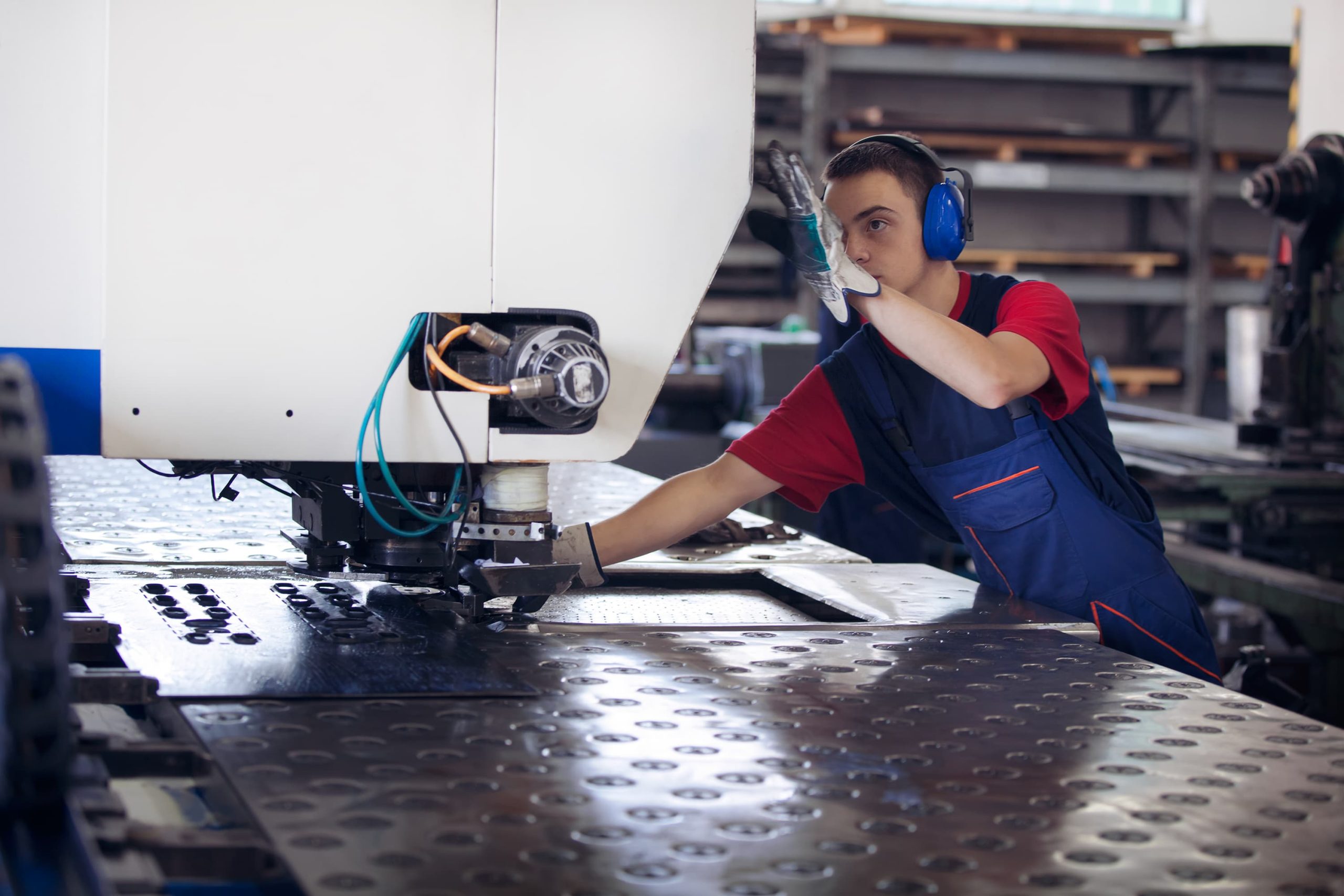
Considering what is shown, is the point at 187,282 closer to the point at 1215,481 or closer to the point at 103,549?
the point at 103,549

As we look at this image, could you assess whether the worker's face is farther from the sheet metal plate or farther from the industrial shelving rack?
the industrial shelving rack

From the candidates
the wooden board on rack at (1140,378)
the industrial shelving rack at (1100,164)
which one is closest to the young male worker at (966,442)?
the industrial shelving rack at (1100,164)

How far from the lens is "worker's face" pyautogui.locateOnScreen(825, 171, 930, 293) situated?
1700mm

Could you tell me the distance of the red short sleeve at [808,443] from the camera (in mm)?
1842

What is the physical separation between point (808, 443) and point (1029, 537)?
0.32 metres

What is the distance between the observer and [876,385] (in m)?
1.81

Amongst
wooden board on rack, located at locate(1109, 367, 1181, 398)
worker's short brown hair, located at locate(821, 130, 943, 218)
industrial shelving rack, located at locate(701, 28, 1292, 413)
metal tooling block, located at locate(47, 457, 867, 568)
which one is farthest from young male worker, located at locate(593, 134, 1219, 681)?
wooden board on rack, located at locate(1109, 367, 1181, 398)

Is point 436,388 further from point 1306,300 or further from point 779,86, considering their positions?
point 779,86

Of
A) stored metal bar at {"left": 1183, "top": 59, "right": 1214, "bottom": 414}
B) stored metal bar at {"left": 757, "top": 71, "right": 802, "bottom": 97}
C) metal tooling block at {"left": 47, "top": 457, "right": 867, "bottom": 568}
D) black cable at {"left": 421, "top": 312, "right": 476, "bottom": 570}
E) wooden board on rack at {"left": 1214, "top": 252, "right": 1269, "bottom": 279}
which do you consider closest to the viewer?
black cable at {"left": 421, "top": 312, "right": 476, "bottom": 570}

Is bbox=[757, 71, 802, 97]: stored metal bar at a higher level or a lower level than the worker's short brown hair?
higher

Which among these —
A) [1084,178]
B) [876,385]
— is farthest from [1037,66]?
[876,385]

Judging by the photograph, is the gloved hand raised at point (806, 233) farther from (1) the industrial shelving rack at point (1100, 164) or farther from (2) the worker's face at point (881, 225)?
(1) the industrial shelving rack at point (1100, 164)

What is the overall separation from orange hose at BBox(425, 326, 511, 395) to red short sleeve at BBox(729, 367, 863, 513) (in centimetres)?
66

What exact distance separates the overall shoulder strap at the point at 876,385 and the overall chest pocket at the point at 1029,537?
12 centimetres
